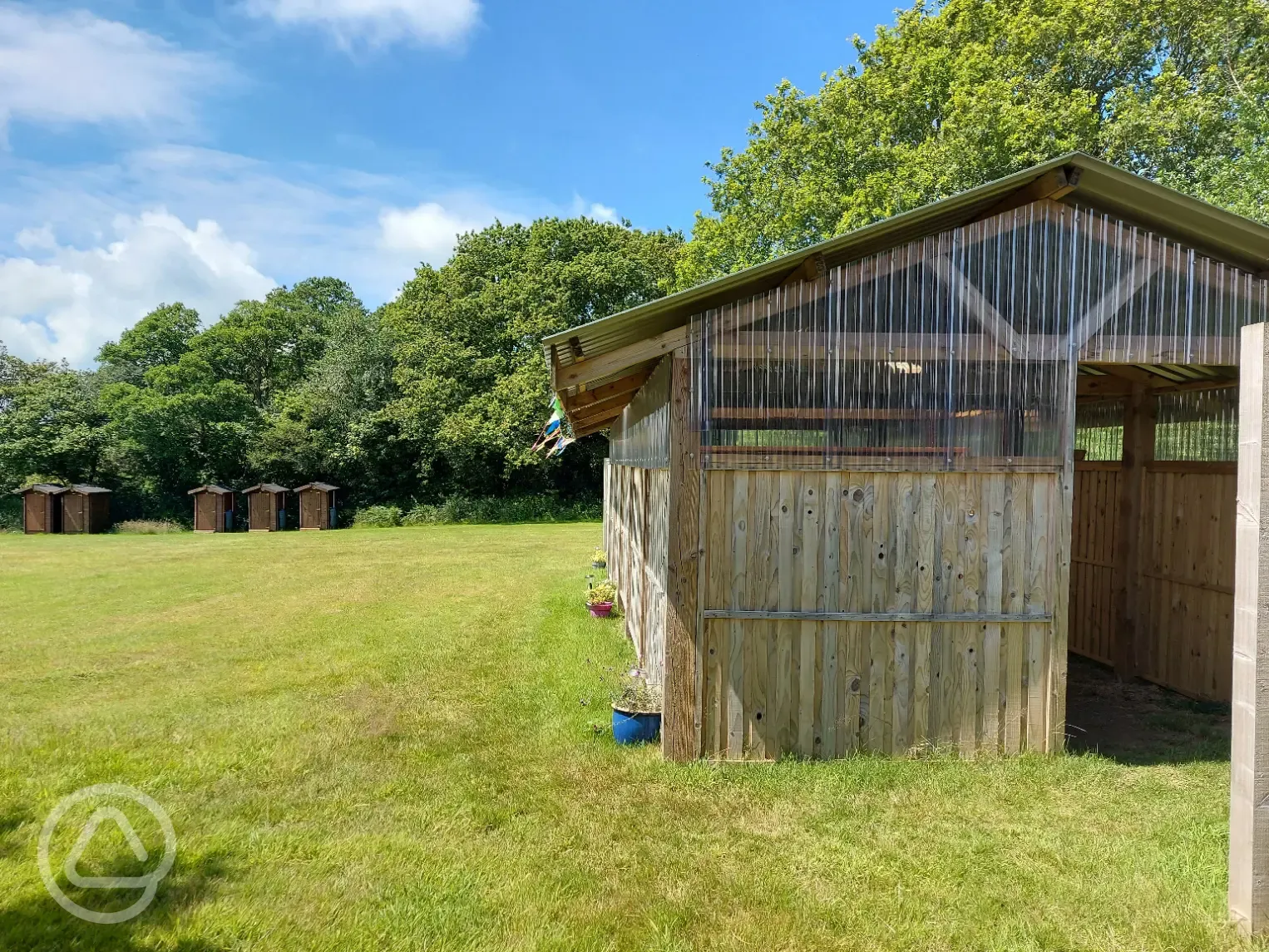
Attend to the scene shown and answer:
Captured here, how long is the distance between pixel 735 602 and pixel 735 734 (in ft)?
2.84

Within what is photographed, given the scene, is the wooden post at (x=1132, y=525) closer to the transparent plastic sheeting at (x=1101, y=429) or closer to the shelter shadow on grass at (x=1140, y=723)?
the transparent plastic sheeting at (x=1101, y=429)

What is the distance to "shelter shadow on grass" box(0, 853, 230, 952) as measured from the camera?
10.5 ft

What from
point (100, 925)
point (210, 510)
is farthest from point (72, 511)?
point (100, 925)

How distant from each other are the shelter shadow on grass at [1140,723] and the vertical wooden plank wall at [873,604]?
1032 millimetres

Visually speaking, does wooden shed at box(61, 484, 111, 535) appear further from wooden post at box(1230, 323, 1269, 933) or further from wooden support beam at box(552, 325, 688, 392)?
wooden post at box(1230, 323, 1269, 933)

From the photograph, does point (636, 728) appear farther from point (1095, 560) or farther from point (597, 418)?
point (597, 418)

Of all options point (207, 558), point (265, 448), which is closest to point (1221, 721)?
point (207, 558)

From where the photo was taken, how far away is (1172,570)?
720cm

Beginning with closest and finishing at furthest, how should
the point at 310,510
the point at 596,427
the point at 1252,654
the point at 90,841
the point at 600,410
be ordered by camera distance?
the point at 1252,654, the point at 90,841, the point at 600,410, the point at 596,427, the point at 310,510

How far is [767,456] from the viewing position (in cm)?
503

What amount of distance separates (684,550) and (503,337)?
24539 millimetres

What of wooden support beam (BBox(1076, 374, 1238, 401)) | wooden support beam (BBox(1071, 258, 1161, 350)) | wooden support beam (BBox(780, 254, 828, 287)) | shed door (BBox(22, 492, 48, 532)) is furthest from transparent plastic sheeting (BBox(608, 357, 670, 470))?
shed door (BBox(22, 492, 48, 532))

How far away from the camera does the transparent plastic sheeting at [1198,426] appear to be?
6477 mm

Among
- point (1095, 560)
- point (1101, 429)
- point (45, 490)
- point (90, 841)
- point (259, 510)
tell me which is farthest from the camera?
point (259, 510)
